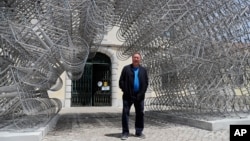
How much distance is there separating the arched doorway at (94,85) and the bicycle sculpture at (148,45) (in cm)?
1128

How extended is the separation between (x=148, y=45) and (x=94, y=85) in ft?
38.5

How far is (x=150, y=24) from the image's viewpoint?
10383 millimetres

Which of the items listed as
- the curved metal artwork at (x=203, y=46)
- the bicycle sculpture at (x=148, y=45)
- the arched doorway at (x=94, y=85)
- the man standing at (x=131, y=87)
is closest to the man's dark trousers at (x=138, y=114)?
the man standing at (x=131, y=87)

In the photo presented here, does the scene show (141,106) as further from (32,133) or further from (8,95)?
(8,95)

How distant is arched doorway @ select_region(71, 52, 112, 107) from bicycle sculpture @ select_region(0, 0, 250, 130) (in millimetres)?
11283

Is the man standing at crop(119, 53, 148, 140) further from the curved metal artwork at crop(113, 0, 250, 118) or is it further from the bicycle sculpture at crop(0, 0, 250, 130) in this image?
the curved metal artwork at crop(113, 0, 250, 118)

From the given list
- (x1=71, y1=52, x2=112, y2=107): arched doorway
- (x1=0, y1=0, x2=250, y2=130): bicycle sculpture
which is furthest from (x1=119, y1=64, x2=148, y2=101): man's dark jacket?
(x1=71, y1=52, x2=112, y2=107): arched doorway

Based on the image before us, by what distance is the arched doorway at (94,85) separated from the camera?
22.8 meters

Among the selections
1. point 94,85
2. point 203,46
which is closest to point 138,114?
point 203,46

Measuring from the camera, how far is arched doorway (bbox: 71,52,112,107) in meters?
22.8

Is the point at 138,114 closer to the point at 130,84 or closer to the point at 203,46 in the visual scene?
the point at 130,84

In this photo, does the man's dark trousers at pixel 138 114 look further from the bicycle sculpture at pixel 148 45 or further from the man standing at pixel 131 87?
the bicycle sculpture at pixel 148 45

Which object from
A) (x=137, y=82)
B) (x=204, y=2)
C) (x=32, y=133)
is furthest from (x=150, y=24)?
(x=32, y=133)

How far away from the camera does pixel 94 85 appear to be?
23.3 meters
